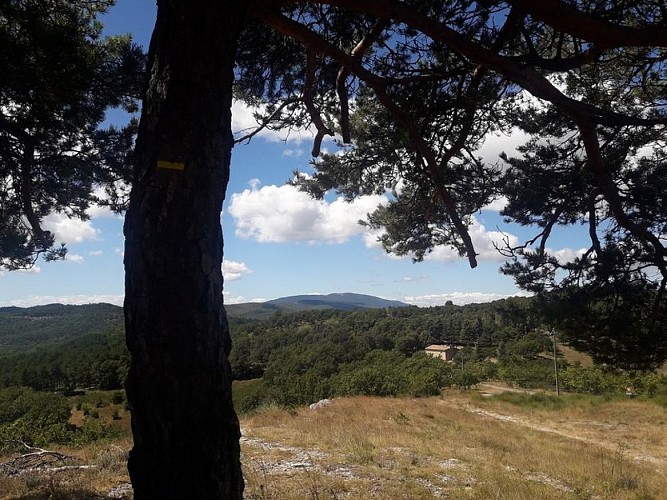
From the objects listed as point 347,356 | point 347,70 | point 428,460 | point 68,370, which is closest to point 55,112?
point 347,70

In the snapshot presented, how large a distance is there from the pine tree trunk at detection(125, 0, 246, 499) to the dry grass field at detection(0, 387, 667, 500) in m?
2.49

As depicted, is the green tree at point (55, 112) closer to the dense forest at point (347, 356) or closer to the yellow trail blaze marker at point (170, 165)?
the dense forest at point (347, 356)

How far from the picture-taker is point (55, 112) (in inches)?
143

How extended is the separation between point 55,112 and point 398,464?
5641 millimetres

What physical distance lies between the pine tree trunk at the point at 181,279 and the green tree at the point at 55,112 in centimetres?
212

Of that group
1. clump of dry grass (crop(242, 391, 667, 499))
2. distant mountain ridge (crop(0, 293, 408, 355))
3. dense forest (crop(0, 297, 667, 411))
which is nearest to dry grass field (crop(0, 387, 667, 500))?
clump of dry grass (crop(242, 391, 667, 499))

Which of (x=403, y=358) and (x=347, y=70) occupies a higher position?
(x=347, y=70)

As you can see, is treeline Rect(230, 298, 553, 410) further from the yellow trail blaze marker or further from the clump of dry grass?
the yellow trail blaze marker

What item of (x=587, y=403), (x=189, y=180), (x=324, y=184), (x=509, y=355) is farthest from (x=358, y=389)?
(x=509, y=355)

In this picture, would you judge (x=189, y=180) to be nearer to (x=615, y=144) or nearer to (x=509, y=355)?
(x=615, y=144)

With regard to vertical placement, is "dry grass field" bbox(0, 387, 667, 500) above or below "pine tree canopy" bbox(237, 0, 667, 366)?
below

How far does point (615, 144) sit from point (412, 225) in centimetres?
219

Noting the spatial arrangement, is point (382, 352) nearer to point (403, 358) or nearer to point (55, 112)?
point (403, 358)

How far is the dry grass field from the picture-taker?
4117 millimetres
